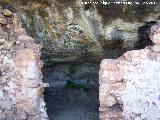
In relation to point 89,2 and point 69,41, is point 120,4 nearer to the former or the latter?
point 89,2

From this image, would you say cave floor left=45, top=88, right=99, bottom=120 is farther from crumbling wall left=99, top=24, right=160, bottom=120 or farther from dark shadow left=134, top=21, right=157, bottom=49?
dark shadow left=134, top=21, right=157, bottom=49

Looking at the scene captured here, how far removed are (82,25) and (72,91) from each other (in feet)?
3.52

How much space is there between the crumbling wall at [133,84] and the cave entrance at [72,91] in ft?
2.61

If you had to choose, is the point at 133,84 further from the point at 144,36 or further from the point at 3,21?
the point at 3,21

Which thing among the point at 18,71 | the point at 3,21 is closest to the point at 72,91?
the point at 18,71

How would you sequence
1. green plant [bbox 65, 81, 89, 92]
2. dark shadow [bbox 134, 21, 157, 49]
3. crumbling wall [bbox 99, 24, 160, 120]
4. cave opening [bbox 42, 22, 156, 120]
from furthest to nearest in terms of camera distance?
green plant [bbox 65, 81, 89, 92]
cave opening [bbox 42, 22, 156, 120]
dark shadow [bbox 134, 21, 157, 49]
crumbling wall [bbox 99, 24, 160, 120]

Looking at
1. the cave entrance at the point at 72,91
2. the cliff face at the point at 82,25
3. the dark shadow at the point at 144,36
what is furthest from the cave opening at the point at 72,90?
the dark shadow at the point at 144,36

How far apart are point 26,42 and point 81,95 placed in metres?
1.18

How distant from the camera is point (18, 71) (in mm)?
4730

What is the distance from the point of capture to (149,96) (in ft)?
15.1

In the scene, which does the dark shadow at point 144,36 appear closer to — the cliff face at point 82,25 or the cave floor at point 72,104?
the cliff face at point 82,25

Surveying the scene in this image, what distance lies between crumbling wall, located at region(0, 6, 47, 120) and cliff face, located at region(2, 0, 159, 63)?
152 mm

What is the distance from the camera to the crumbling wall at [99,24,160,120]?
4543 mm

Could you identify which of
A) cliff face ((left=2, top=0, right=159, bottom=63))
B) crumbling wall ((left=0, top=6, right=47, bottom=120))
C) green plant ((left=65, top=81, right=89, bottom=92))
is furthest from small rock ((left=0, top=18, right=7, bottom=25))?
green plant ((left=65, top=81, right=89, bottom=92))
